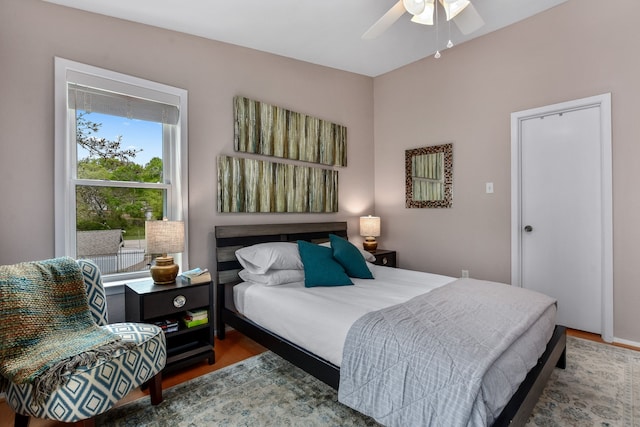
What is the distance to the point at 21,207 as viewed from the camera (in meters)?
2.18

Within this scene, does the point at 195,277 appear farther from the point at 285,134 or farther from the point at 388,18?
the point at 388,18

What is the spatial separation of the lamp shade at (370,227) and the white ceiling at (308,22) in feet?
6.07

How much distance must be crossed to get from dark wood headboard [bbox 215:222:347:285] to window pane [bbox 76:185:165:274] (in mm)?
566

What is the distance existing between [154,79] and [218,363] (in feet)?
7.58

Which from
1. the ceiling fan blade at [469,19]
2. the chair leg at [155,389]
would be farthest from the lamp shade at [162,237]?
the ceiling fan blade at [469,19]

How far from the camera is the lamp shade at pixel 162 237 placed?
2346 millimetres

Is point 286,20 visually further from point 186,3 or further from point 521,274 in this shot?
point 521,274

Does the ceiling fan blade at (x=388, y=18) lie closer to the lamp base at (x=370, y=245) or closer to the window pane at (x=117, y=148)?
the window pane at (x=117, y=148)

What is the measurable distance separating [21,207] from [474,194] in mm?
3885

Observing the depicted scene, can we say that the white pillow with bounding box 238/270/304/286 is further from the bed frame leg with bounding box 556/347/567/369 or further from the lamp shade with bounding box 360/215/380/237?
the bed frame leg with bounding box 556/347/567/369

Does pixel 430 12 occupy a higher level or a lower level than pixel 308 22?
lower

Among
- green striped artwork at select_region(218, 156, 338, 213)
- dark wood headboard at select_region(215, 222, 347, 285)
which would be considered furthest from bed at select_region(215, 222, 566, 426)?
green striped artwork at select_region(218, 156, 338, 213)

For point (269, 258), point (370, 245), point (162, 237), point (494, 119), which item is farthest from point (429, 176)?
point (162, 237)

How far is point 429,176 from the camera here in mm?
3910
